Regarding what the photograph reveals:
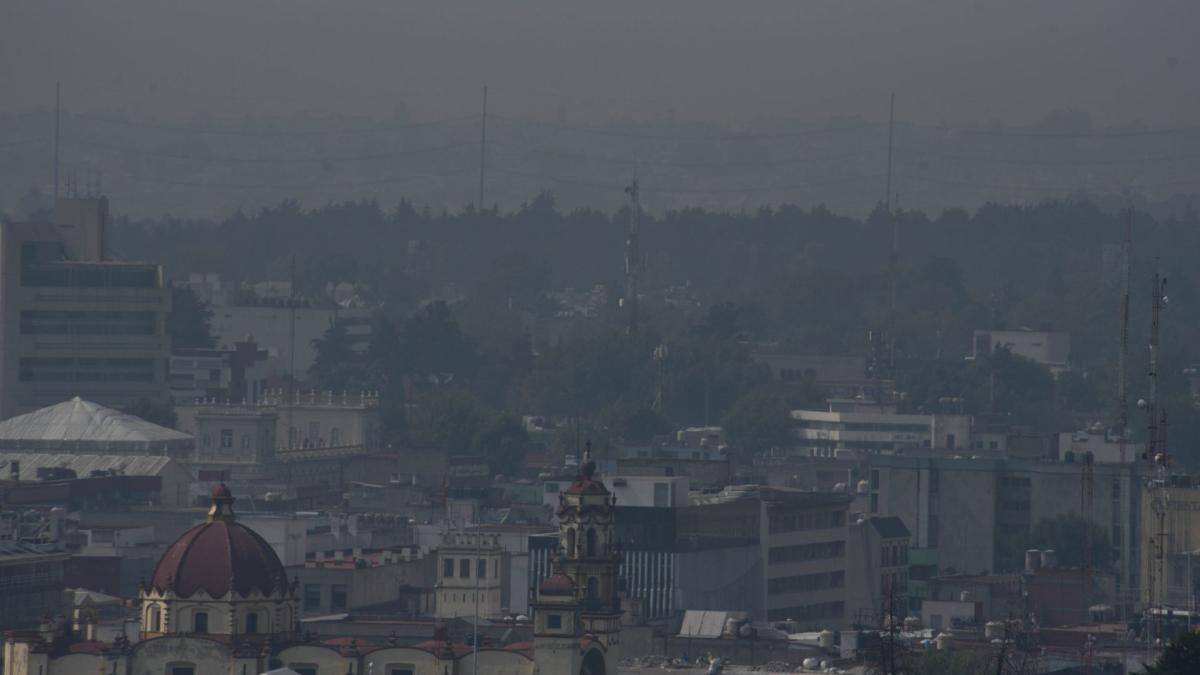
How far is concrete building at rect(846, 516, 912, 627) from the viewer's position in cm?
9106

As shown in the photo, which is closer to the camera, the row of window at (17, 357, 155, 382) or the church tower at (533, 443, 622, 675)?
the church tower at (533, 443, 622, 675)

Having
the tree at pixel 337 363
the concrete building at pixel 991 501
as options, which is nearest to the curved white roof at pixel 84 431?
the concrete building at pixel 991 501

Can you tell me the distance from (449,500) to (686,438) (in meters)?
30.9

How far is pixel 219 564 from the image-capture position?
68.4m

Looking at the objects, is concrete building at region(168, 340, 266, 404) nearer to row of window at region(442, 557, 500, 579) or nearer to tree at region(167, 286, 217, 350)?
tree at region(167, 286, 217, 350)

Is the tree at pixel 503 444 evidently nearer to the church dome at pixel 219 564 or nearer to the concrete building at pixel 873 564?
the concrete building at pixel 873 564

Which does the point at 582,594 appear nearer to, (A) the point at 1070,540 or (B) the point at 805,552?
(B) the point at 805,552

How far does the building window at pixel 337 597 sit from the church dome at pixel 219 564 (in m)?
11.5

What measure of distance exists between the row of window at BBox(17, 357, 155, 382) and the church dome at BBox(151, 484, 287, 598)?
64931 mm

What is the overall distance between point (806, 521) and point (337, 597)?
11.8m

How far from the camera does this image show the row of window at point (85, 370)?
440 feet

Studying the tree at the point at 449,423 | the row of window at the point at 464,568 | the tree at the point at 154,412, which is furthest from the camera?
the tree at the point at 154,412

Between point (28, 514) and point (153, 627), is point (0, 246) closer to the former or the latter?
point (28, 514)

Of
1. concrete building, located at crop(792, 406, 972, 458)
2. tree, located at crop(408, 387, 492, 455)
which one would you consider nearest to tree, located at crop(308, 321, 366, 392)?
tree, located at crop(408, 387, 492, 455)
